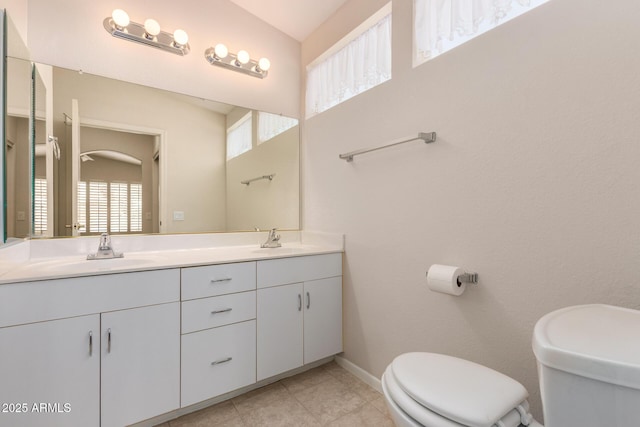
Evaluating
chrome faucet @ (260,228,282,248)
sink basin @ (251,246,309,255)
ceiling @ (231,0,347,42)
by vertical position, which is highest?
ceiling @ (231,0,347,42)

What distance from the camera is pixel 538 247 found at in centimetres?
109

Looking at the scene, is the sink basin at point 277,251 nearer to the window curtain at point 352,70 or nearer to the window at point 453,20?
the window curtain at point 352,70

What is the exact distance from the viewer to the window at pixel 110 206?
1666 mm

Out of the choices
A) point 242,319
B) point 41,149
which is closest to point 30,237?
point 41,149

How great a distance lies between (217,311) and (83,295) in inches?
22.2

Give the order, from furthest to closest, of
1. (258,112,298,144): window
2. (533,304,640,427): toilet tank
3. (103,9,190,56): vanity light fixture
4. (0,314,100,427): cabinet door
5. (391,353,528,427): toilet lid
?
(258,112,298,144): window
(103,9,190,56): vanity light fixture
(0,314,100,427): cabinet door
(391,353,528,427): toilet lid
(533,304,640,427): toilet tank

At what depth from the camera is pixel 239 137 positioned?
2.17m

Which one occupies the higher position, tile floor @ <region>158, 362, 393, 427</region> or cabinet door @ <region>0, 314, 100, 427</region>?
cabinet door @ <region>0, 314, 100, 427</region>

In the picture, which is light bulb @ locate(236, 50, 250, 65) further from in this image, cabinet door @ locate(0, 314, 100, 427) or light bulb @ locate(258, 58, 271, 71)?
cabinet door @ locate(0, 314, 100, 427)

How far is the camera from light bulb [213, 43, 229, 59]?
200 cm

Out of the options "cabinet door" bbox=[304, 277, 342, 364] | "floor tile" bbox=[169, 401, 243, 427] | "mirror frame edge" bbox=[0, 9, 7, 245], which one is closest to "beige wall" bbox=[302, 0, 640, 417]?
"cabinet door" bbox=[304, 277, 342, 364]

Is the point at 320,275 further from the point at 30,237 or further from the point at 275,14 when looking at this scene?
the point at 275,14

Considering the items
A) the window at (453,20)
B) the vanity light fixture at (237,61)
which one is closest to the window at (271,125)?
the vanity light fixture at (237,61)

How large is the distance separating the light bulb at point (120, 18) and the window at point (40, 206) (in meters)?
0.97
